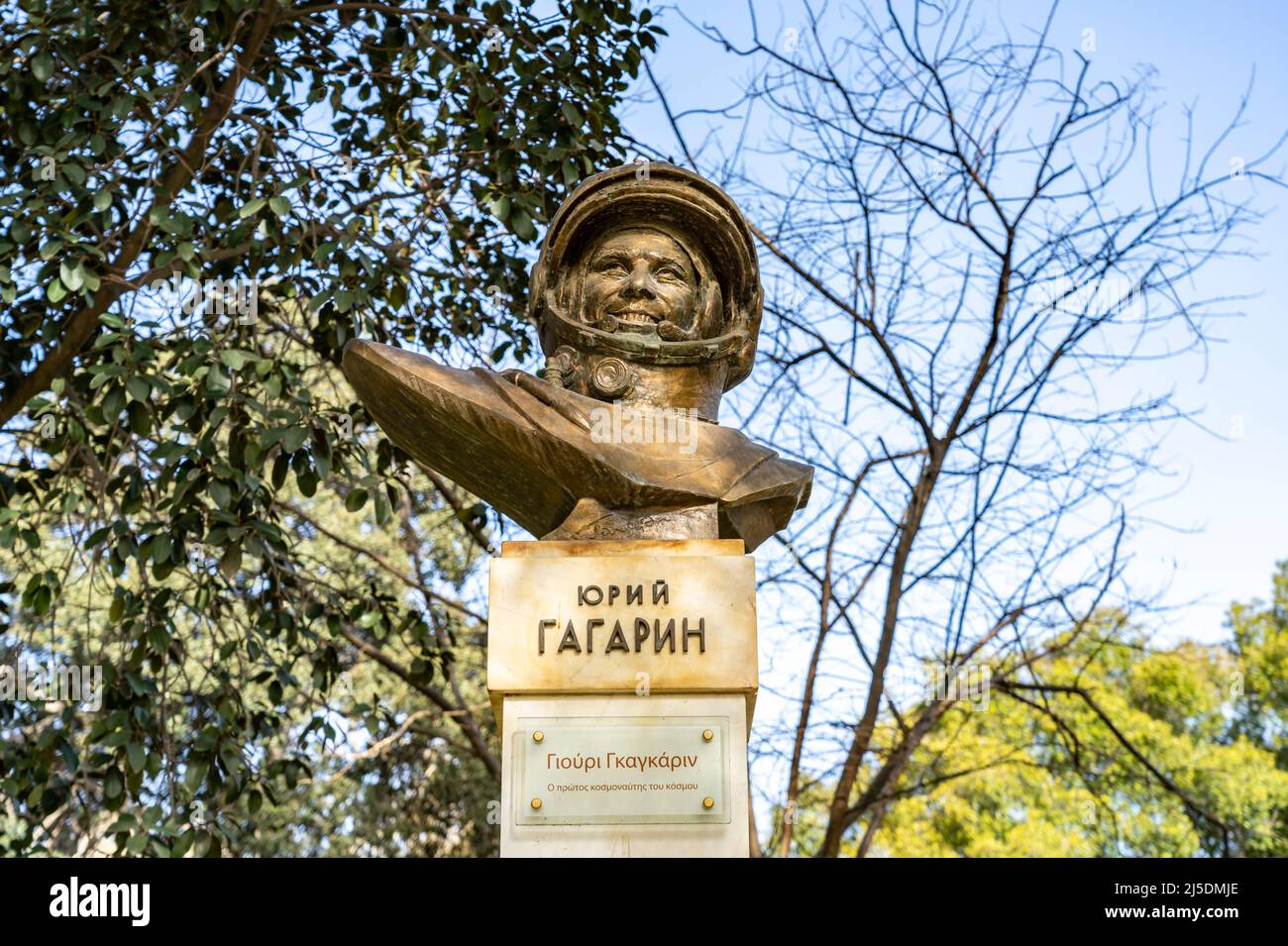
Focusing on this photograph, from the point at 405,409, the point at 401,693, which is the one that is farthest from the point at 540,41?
the point at 401,693

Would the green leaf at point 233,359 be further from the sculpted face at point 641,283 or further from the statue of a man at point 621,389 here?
the sculpted face at point 641,283

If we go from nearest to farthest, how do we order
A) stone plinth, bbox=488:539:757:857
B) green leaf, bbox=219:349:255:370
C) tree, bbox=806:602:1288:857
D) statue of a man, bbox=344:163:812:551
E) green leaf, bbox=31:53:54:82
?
stone plinth, bbox=488:539:757:857, statue of a man, bbox=344:163:812:551, green leaf, bbox=219:349:255:370, green leaf, bbox=31:53:54:82, tree, bbox=806:602:1288:857

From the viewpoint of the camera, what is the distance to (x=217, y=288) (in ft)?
19.1

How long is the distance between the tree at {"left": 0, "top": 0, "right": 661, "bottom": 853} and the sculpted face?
4.27 ft

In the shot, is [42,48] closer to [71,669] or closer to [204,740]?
[71,669]

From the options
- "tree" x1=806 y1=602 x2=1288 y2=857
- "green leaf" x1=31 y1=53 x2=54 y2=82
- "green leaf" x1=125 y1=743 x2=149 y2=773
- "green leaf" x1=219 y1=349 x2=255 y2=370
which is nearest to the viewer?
"green leaf" x1=219 y1=349 x2=255 y2=370

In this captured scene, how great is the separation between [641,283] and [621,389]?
345 millimetres

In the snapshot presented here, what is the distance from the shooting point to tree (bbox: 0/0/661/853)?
509cm

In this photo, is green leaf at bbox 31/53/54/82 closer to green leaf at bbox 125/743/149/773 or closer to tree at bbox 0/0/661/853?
tree at bbox 0/0/661/853

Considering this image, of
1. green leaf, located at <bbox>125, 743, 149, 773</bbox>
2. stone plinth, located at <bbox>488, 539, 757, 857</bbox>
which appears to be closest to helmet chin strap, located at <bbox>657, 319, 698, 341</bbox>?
stone plinth, located at <bbox>488, 539, 757, 857</bbox>

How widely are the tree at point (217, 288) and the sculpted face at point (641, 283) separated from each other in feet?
4.27

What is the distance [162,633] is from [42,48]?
2.25m

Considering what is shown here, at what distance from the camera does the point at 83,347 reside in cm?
586

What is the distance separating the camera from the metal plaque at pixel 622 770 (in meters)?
3.64
